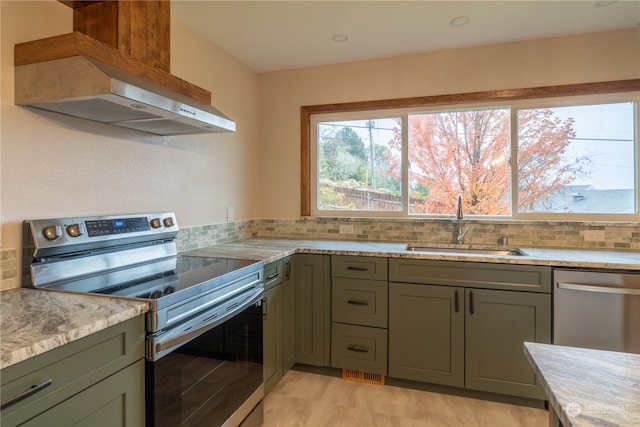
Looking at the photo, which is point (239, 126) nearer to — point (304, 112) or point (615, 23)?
point (304, 112)

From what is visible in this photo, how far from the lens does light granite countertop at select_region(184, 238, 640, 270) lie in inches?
77.4

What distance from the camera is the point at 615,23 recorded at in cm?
231

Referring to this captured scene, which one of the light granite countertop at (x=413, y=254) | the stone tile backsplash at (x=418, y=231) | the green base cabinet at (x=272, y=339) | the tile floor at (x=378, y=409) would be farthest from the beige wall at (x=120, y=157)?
the tile floor at (x=378, y=409)

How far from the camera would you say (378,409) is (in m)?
2.09

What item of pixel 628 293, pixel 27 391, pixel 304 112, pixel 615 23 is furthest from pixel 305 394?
pixel 615 23

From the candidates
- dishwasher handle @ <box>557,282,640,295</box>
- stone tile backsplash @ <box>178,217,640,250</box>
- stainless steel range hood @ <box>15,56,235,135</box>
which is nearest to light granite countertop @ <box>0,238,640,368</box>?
dishwasher handle @ <box>557,282,640,295</box>

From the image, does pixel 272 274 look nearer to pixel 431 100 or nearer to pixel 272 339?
pixel 272 339

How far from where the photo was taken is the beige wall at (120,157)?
1.36 metres

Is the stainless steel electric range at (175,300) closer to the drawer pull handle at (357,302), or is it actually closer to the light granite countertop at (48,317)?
the light granite countertop at (48,317)

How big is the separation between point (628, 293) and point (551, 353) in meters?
1.49

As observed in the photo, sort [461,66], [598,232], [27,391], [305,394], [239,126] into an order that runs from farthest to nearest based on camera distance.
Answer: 1. [239,126]
2. [461,66]
3. [598,232]
4. [305,394]
5. [27,391]

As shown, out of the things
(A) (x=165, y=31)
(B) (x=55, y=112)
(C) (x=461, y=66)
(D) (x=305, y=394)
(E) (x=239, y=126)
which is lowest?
(D) (x=305, y=394)

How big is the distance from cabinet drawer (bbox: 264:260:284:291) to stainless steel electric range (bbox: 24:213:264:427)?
136 mm

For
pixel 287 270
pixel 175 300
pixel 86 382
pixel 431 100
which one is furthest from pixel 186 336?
pixel 431 100
